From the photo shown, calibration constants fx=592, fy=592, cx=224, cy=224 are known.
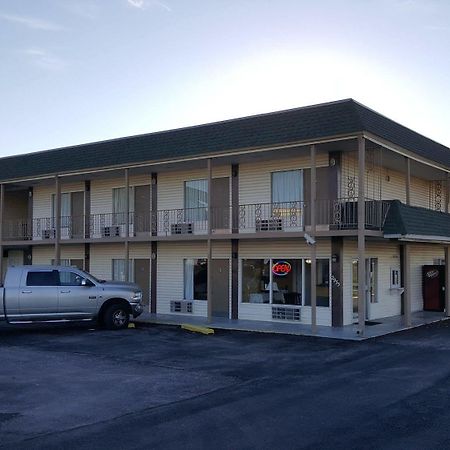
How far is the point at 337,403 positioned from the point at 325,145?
9543mm

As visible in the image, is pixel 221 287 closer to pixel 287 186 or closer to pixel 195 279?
pixel 195 279

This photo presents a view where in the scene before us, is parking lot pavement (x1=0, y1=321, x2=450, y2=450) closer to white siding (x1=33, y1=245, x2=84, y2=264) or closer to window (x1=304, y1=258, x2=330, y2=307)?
window (x1=304, y1=258, x2=330, y2=307)

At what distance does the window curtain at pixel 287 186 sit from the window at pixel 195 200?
2.76 meters

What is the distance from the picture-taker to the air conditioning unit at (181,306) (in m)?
20.8

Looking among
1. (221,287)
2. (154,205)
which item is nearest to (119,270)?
(154,205)

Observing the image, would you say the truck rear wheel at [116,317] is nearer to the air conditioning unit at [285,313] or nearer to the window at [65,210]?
the air conditioning unit at [285,313]

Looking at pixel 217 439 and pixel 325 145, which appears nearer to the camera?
pixel 217 439

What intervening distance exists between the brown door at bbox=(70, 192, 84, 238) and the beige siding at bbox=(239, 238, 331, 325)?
25.4 feet

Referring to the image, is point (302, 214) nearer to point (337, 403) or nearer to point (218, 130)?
point (218, 130)

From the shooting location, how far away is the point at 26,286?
16.7 meters

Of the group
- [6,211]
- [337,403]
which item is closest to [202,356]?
[337,403]

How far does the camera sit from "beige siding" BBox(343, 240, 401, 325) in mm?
17797

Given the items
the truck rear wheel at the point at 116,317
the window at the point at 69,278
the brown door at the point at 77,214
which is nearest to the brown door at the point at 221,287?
the truck rear wheel at the point at 116,317

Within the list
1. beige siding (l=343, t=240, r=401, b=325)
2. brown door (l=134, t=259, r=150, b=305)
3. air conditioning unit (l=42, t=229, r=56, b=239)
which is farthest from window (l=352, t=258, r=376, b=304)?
air conditioning unit (l=42, t=229, r=56, b=239)
